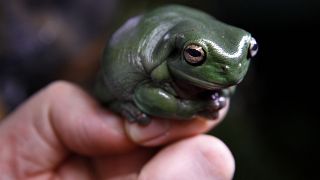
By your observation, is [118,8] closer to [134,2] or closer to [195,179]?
[134,2]

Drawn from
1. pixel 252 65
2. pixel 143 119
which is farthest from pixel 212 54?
pixel 252 65

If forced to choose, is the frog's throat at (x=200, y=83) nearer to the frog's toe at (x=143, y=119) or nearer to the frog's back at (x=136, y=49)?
the frog's back at (x=136, y=49)

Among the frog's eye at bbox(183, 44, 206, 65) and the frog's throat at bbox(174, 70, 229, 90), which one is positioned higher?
the frog's eye at bbox(183, 44, 206, 65)

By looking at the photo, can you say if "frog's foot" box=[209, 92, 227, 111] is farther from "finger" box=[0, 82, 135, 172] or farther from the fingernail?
"finger" box=[0, 82, 135, 172]

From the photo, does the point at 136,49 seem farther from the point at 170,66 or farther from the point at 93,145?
the point at 93,145

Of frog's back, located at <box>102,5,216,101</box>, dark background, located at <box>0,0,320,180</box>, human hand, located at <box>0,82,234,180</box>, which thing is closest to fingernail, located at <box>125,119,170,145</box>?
human hand, located at <box>0,82,234,180</box>
